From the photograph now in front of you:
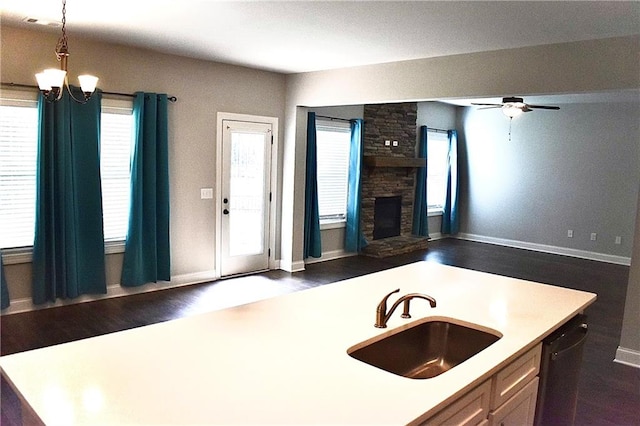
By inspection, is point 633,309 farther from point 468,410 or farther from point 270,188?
point 270,188

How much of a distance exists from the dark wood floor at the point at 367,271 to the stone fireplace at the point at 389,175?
48 centimetres

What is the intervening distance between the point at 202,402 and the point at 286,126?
5538 mm

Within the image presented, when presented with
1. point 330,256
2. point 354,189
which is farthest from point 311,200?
point 330,256

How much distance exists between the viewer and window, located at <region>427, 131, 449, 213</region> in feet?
31.4

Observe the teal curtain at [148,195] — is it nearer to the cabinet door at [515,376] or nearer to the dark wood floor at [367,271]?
the dark wood floor at [367,271]

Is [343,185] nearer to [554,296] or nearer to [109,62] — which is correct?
[109,62]

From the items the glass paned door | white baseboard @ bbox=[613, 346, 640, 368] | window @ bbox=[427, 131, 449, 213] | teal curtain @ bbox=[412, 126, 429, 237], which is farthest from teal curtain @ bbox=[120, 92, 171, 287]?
window @ bbox=[427, 131, 449, 213]

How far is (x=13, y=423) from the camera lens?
2885 millimetres

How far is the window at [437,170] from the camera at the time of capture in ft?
31.4

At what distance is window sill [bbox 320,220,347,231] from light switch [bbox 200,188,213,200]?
2020 millimetres

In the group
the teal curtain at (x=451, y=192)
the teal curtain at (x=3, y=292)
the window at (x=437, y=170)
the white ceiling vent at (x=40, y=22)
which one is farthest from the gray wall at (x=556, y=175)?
the teal curtain at (x=3, y=292)

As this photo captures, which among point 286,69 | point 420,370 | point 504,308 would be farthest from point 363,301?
point 286,69

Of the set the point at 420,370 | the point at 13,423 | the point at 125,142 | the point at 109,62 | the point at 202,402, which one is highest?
the point at 109,62

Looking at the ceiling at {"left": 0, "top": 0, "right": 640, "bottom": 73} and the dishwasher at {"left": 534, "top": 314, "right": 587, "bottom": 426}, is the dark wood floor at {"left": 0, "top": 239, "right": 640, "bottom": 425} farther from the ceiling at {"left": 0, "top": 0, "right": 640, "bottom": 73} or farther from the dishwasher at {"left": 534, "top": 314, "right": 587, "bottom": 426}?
the ceiling at {"left": 0, "top": 0, "right": 640, "bottom": 73}
